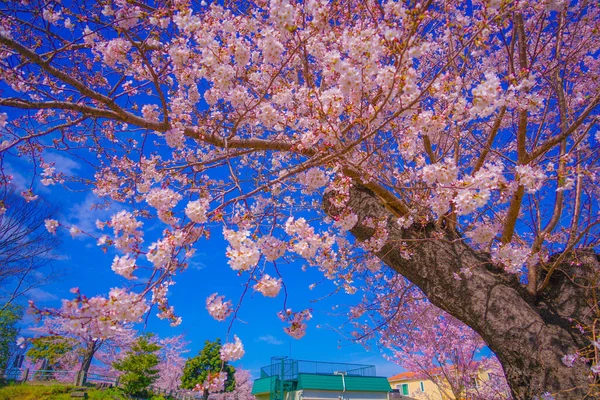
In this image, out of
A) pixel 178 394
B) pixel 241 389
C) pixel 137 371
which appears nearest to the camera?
pixel 137 371

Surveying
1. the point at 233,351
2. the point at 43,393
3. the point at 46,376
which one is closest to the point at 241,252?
the point at 233,351

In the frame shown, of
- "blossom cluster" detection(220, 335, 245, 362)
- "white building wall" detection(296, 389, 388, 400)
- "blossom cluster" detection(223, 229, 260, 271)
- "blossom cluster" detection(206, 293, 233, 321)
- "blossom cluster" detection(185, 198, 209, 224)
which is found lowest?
"white building wall" detection(296, 389, 388, 400)

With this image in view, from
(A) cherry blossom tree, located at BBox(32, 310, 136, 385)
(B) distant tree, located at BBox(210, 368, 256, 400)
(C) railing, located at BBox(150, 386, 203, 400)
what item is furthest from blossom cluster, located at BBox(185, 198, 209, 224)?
(B) distant tree, located at BBox(210, 368, 256, 400)

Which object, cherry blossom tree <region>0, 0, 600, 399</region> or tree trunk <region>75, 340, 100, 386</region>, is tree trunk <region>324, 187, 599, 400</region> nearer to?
cherry blossom tree <region>0, 0, 600, 399</region>

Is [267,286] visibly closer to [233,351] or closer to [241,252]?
[241,252]

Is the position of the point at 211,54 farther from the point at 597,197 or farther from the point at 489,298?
the point at 597,197

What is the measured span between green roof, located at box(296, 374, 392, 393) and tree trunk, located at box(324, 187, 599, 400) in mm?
14561

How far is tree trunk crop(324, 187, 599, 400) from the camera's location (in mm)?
2846

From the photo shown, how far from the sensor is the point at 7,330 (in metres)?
15.5

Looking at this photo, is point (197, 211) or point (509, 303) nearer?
point (197, 211)

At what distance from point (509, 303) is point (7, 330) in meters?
19.6

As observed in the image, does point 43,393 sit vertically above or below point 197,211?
below

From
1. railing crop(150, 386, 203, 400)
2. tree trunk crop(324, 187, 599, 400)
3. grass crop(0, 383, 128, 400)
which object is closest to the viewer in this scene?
tree trunk crop(324, 187, 599, 400)

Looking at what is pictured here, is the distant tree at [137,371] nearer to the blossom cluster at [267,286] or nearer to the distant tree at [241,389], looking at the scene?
the distant tree at [241,389]
